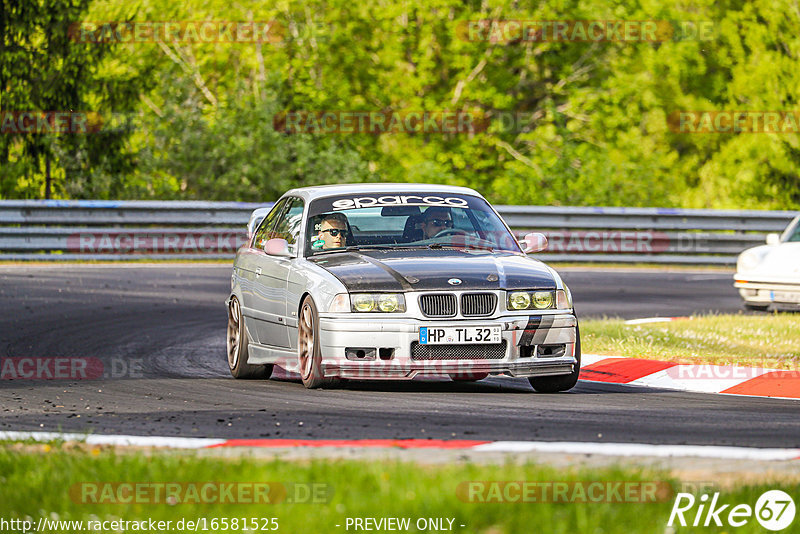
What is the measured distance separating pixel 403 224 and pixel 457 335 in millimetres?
1706

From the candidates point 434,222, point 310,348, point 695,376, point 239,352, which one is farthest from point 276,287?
point 695,376

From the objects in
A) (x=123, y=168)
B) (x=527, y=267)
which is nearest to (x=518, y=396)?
(x=527, y=267)

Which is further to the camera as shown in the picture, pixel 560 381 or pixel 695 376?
pixel 695 376

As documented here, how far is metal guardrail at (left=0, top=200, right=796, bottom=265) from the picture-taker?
22.9 metres

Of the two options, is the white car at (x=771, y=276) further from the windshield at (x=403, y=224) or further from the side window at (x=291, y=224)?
the side window at (x=291, y=224)

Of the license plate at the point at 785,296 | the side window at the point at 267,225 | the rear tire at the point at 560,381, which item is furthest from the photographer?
the license plate at the point at 785,296

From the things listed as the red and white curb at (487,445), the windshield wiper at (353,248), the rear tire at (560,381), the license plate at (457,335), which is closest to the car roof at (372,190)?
the windshield wiper at (353,248)

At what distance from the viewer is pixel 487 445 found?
684 cm

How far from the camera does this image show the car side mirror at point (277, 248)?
1056 cm

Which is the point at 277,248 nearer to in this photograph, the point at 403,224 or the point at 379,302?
the point at 403,224

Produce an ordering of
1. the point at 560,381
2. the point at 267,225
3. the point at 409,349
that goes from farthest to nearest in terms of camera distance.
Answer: the point at 267,225, the point at 560,381, the point at 409,349

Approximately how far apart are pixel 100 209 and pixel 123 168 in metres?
4.87

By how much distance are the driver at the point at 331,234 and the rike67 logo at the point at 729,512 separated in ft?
18.0

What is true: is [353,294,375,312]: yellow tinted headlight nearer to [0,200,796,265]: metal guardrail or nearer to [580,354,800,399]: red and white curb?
[580,354,800,399]: red and white curb
